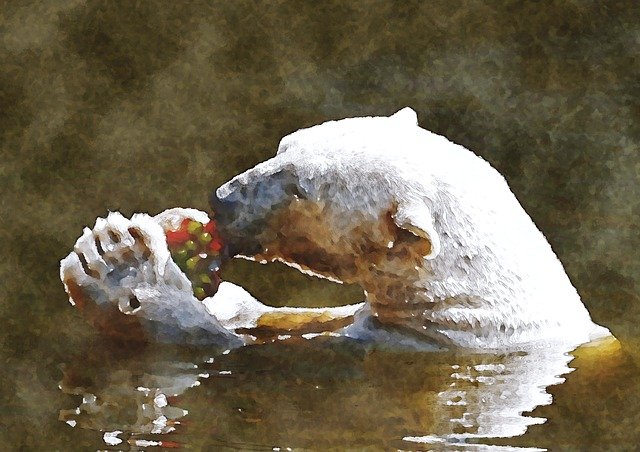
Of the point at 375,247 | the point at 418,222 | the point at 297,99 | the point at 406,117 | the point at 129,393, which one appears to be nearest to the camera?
the point at 129,393

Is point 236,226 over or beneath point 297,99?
beneath

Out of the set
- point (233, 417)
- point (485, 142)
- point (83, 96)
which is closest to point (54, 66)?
point (83, 96)

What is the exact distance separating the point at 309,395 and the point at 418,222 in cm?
37

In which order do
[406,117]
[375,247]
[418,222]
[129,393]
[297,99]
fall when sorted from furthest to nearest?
[297,99]
[406,117]
[375,247]
[418,222]
[129,393]

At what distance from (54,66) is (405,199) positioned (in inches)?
72.5

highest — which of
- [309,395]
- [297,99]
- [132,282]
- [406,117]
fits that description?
[297,99]

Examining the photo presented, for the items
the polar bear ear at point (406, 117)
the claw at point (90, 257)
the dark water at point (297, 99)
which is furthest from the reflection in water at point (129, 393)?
the dark water at point (297, 99)

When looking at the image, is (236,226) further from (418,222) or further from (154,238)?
(418,222)

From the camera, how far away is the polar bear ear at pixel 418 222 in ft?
6.60

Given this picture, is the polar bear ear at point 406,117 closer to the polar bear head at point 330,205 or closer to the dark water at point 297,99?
the polar bear head at point 330,205

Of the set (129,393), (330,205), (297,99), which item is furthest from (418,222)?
(297,99)

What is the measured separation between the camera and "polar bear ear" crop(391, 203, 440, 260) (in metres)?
2.01

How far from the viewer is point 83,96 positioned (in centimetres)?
354

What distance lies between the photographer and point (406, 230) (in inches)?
80.7
